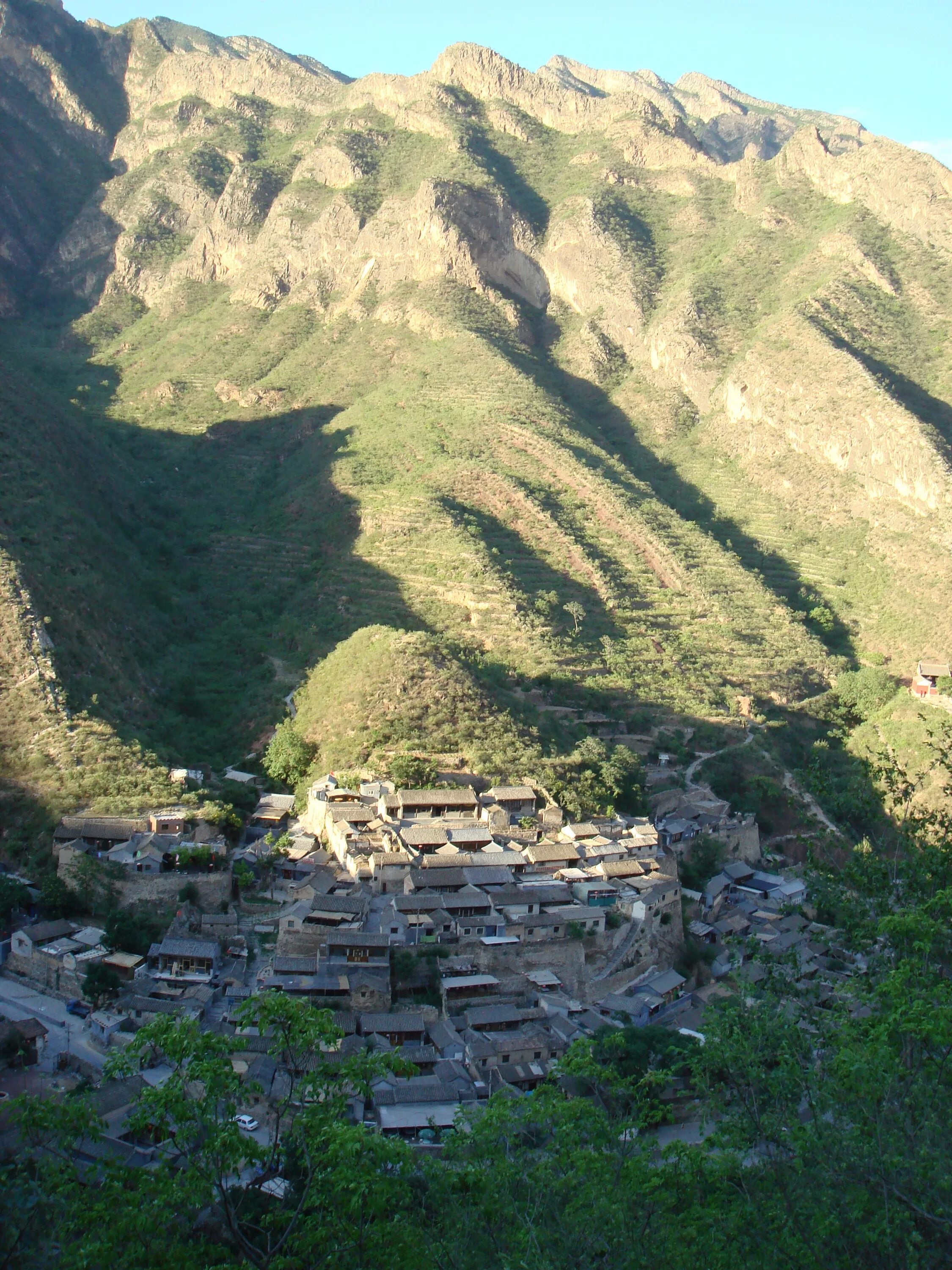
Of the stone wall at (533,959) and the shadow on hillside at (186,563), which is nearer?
the stone wall at (533,959)

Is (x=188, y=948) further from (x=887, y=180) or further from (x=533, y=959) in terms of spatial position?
(x=887, y=180)

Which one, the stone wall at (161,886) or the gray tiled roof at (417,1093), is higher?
the gray tiled roof at (417,1093)

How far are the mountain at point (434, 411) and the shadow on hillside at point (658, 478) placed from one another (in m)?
0.34

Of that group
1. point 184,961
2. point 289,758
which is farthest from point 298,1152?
point 289,758

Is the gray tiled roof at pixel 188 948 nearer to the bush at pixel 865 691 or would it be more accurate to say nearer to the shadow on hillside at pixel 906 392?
the bush at pixel 865 691

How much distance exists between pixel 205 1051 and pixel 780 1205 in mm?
7735

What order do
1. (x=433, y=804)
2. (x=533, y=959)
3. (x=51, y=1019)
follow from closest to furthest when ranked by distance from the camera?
(x=51, y=1019)
(x=533, y=959)
(x=433, y=804)

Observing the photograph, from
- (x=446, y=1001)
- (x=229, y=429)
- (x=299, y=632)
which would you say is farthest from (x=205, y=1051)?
(x=229, y=429)

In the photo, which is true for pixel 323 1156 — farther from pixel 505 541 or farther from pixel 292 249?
pixel 292 249

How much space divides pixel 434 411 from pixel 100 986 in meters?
48.5

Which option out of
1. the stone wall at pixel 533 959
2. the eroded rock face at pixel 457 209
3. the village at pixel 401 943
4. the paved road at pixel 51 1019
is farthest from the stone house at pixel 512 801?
the eroded rock face at pixel 457 209

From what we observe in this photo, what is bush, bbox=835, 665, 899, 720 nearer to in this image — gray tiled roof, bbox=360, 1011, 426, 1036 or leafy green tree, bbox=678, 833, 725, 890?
leafy green tree, bbox=678, 833, 725, 890

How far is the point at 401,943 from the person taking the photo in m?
31.1

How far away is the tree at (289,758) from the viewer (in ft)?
137
